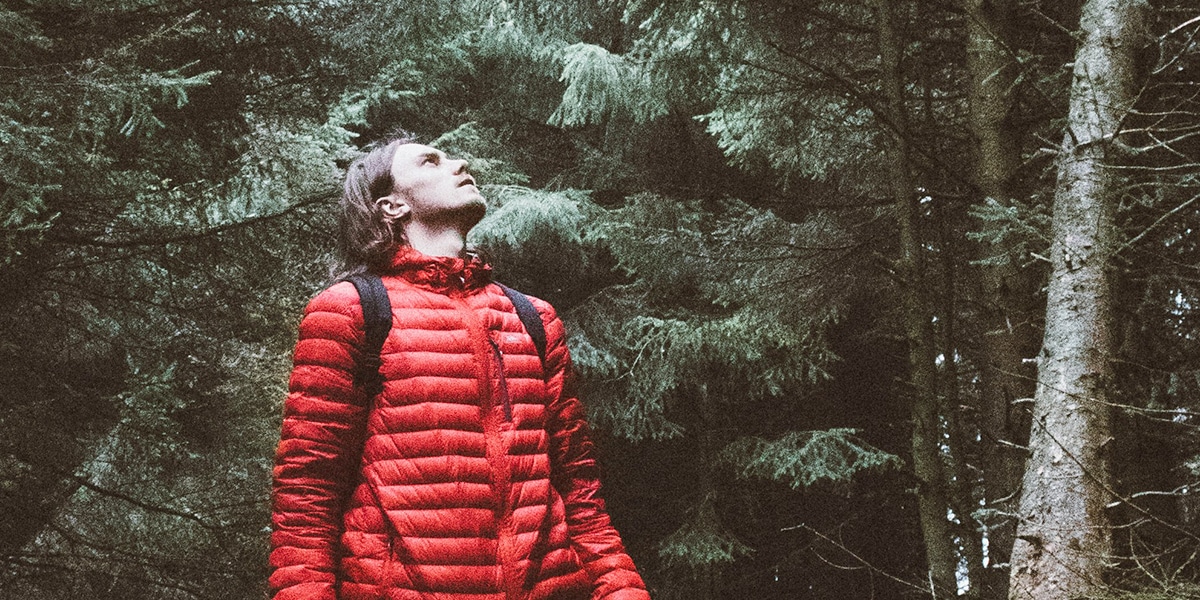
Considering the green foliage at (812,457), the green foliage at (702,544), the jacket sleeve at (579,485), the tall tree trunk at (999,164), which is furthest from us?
the green foliage at (702,544)

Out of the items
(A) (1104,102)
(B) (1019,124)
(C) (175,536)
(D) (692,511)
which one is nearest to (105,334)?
(C) (175,536)

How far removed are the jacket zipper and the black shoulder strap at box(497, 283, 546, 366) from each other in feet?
0.51

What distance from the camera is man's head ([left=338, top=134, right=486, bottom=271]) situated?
2.30 metres

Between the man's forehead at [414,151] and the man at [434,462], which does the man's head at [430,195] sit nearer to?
the man's forehead at [414,151]

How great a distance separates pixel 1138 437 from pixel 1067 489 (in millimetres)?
2233

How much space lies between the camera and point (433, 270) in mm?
2186

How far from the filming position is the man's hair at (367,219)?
2.26m

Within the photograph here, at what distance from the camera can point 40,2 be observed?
12.4 feet

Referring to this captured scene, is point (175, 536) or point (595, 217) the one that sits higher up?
point (595, 217)

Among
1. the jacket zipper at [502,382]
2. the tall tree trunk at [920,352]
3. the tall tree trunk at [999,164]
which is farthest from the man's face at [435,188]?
the tall tree trunk at [999,164]

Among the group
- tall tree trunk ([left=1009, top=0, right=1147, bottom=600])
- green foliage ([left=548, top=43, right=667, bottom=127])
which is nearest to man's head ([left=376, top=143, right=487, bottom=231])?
tall tree trunk ([left=1009, top=0, right=1147, bottom=600])

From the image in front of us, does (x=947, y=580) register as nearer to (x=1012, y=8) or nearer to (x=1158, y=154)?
(x=1158, y=154)

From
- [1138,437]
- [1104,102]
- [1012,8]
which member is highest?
[1012,8]

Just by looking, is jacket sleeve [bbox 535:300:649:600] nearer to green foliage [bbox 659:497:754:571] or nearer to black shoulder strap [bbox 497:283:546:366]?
black shoulder strap [bbox 497:283:546:366]
